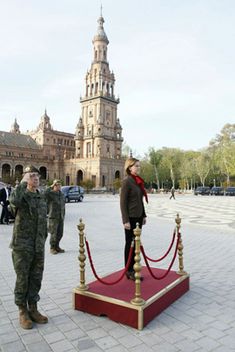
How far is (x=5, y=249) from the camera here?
28.2ft

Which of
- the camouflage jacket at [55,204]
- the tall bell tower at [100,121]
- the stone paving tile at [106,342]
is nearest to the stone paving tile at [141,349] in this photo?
the stone paving tile at [106,342]

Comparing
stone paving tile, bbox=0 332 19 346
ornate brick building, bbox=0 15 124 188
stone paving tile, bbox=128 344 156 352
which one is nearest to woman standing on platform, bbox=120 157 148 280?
stone paving tile, bbox=128 344 156 352

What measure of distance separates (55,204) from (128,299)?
495 centimetres

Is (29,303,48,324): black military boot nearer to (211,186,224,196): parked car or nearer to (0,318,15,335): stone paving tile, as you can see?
(0,318,15,335): stone paving tile

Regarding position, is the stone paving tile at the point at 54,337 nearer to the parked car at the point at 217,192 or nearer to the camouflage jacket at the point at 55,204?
the camouflage jacket at the point at 55,204

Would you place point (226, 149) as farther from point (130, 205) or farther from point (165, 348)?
point (165, 348)

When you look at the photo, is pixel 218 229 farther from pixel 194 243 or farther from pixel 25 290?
pixel 25 290

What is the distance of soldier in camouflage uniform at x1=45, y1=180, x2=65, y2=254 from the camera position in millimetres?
8305

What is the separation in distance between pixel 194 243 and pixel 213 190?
49834mm

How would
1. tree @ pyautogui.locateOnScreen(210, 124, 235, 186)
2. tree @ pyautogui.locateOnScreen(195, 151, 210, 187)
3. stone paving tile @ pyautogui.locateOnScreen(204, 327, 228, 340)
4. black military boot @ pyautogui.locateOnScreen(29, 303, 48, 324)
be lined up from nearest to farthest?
stone paving tile @ pyautogui.locateOnScreen(204, 327, 228, 340) < black military boot @ pyautogui.locateOnScreen(29, 303, 48, 324) < tree @ pyautogui.locateOnScreen(210, 124, 235, 186) < tree @ pyautogui.locateOnScreen(195, 151, 210, 187)

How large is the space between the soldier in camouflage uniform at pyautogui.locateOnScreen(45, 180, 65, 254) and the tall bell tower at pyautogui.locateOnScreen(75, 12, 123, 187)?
199ft

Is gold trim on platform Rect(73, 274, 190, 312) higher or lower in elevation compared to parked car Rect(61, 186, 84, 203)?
lower

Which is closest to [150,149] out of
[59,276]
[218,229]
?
[218,229]

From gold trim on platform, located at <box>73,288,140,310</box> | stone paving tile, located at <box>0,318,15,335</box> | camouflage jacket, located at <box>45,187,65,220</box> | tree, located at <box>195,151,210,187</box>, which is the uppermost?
tree, located at <box>195,151,210,187</box>
